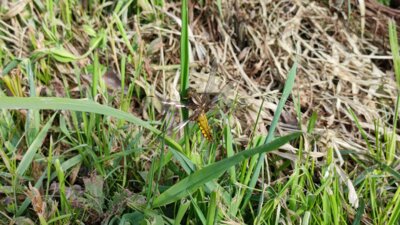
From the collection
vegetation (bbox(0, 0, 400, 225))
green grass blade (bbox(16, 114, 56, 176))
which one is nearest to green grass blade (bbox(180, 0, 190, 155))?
vegetation (bbox(0, 0, 400, 225))

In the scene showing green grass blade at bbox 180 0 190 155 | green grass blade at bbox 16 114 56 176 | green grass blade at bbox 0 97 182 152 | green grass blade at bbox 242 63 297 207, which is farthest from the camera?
green grass blade at bbox 16 114 56 176

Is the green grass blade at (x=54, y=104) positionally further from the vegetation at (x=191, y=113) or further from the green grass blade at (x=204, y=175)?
the green grass blade at (x=204, y=175)

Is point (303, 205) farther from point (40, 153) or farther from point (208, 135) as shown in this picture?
point (40, 153)

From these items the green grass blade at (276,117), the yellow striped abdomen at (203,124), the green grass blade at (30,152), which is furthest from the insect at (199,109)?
the green grass blade at (30,152)

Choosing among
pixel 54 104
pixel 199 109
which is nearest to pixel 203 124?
pixel 199 109

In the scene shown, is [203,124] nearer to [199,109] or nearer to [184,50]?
[199,109]

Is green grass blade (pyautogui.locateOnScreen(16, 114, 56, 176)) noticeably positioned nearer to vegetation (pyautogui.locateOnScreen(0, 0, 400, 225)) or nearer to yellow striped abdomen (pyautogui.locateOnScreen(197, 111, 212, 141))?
vegetation (pyautogui.locateOnScreen(0, 0, 400, 225))

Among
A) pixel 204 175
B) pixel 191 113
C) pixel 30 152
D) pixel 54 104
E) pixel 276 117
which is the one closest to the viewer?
pixel 54 104

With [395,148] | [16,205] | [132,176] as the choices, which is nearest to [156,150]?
[132,176]
